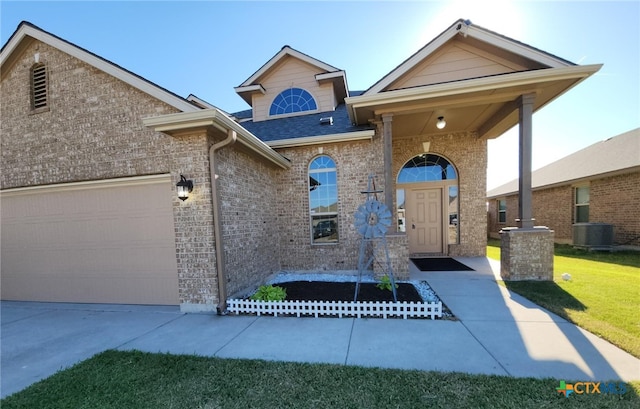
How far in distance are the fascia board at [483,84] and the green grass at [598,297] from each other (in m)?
4.19

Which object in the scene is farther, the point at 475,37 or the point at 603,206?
the point at 603,206

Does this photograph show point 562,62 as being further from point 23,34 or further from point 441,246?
point 23,34

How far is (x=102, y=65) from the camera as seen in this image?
4.62m

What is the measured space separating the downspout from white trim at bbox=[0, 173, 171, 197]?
1.01 meters

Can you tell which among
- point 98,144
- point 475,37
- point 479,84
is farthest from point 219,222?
point 475,37

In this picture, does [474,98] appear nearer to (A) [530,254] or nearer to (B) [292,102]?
(A) [530,254]

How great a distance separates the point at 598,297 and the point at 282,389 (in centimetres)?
573

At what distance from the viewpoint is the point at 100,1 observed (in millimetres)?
5199

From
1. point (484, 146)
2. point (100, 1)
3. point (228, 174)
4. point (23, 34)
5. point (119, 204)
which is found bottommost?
point (119, 204)

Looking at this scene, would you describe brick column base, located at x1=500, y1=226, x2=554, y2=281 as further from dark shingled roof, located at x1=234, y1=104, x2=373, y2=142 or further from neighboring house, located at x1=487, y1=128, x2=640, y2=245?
neighboring house, located at x1=487, y1=128, x2=640, y2=245

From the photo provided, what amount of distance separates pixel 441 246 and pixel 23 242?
11.4 metres

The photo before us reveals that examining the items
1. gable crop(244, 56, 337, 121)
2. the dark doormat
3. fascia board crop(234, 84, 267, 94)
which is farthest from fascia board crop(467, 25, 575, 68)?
fascia board crop(234, 84, 267, 94)

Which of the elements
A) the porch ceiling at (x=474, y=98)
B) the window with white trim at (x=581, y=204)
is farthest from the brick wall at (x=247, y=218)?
the window with white trim at (x=581, y=204)

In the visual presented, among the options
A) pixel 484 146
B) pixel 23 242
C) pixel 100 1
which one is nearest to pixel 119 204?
pixel 23 242
